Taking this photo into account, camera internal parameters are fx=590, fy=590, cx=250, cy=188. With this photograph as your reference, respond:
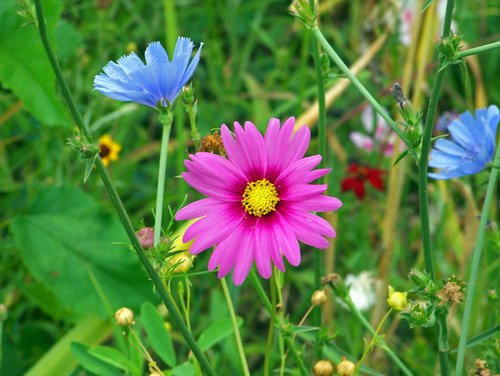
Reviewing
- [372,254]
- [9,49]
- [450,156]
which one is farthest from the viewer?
[372,254]

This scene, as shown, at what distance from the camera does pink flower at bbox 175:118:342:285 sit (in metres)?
0.50

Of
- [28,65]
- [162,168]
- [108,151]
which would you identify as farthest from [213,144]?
[108,151]

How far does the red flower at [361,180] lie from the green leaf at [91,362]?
728 millimetres

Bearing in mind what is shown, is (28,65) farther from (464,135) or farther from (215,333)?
(464,135)

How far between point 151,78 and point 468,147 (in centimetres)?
38

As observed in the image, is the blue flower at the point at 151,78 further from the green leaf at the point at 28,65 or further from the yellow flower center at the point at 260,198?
the green leaf at the point at 28,65

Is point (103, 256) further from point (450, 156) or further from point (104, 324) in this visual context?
point (450, 156)

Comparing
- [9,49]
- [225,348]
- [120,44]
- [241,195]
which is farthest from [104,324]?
[120,44]

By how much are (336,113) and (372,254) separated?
45 centimetres

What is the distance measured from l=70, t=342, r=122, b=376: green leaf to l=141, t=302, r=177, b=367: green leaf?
56mm

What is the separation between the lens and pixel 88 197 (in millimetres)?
1151

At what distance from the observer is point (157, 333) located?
0.73 meters

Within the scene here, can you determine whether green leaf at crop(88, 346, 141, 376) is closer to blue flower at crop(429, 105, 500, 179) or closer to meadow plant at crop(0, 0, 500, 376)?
meadow plant at crop(0, 0, 500, 376)

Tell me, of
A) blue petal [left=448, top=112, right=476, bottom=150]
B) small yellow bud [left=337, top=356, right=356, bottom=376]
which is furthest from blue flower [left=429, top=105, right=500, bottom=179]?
small yellow bud [left=337, top=356, right=356, bottom=376]
